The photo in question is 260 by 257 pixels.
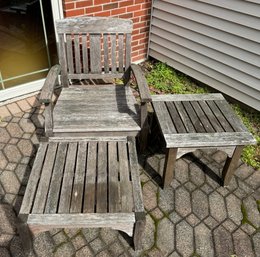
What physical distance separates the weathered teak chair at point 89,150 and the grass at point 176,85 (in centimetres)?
120

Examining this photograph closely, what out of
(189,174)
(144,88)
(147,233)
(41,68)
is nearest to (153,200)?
(147,233)

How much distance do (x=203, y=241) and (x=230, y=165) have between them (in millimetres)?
813

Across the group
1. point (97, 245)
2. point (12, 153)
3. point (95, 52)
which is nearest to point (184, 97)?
point (95, 52)

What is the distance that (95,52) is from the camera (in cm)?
334

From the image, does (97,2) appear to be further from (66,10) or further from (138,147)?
(138,147)

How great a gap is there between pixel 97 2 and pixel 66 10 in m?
0.48

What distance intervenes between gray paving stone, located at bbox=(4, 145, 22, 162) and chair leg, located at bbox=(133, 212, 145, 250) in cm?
167

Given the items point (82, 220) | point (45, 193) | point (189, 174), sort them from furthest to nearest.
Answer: point (189, 174)
point (45, 193)
point (82, 220)

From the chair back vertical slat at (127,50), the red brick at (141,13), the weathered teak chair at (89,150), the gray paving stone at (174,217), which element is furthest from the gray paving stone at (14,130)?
the red brick at (141,13)

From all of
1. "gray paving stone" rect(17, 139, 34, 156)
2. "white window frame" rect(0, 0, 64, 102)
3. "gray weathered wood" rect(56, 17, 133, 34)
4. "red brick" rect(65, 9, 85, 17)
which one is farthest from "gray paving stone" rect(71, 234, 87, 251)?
"red brick" rect(65, 9, 85, 17)

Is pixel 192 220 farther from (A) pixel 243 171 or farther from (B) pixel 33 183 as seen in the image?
(B) pixel 33 183

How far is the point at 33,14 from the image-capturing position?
374 cm

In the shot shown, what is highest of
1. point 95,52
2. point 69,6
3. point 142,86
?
point 69,6

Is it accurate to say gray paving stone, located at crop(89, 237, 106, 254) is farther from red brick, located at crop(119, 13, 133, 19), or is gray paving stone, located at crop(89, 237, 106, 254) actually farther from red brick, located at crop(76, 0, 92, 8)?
red brick, located at crop(119, 13, 133, 19)
